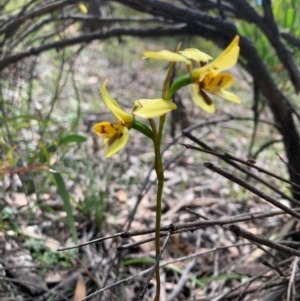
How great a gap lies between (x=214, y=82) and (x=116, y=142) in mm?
173

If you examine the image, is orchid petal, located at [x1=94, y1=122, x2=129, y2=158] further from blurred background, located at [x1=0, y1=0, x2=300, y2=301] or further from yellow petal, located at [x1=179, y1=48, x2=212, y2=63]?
blurred background, located at [x1=0, y1=0, x2=300, y2=301]

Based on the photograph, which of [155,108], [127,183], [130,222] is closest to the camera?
[155,108]

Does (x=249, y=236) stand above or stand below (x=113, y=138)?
below

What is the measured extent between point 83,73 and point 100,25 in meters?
2.34

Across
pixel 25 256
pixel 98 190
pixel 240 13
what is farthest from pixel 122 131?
pixel 98 190

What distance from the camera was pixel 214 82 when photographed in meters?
0.69

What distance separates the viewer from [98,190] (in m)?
1.91

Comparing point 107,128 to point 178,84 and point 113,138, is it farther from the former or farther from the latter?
point 178,84

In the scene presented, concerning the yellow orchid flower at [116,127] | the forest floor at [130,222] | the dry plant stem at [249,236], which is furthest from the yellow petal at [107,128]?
the dry plant stem at [249,236]

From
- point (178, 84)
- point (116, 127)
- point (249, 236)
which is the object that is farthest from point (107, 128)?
point (249, 236)

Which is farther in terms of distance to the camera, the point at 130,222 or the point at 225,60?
the point at 130,222

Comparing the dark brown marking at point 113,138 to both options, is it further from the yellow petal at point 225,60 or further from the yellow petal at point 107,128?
the yellow petal at point 225,60

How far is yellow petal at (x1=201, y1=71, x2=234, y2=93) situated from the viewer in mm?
688

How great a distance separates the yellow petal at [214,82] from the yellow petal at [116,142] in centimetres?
14
